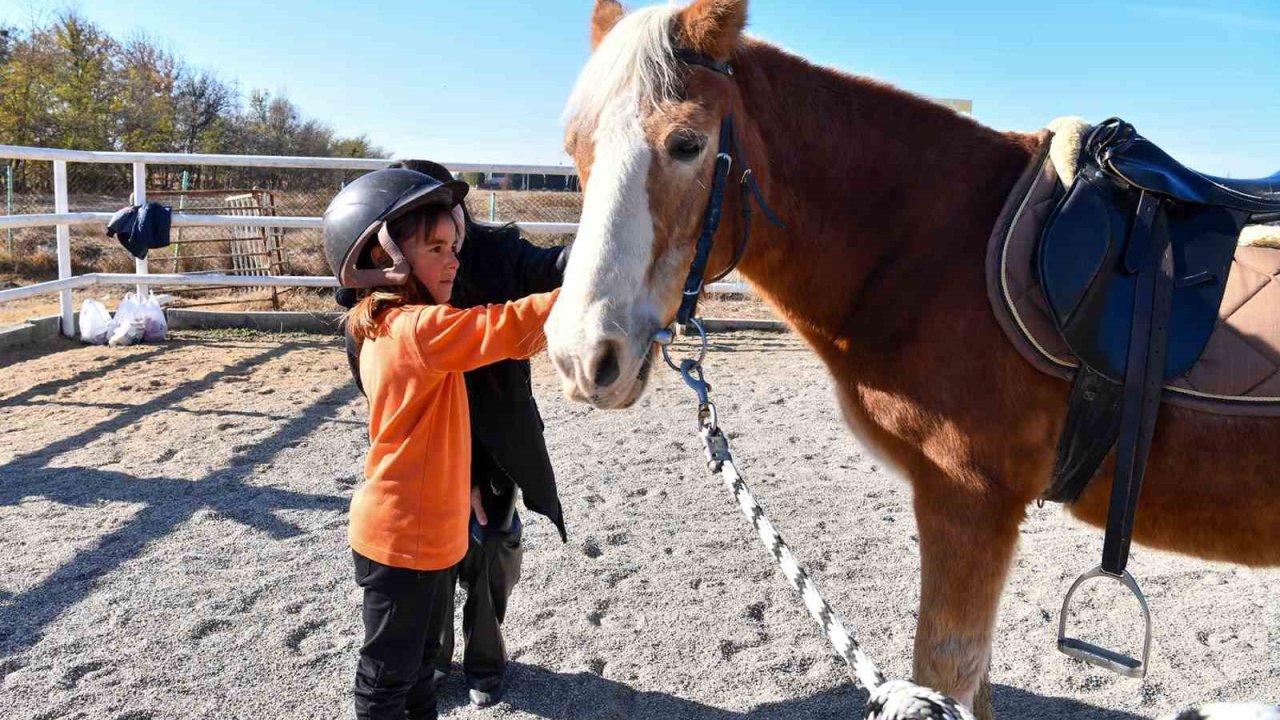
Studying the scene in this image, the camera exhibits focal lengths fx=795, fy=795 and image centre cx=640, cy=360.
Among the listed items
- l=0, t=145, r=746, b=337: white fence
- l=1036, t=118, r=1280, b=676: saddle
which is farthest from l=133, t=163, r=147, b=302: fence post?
l=1036, t=118, r=1280, b=676: saddle

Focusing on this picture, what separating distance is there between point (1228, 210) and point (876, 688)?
4.55 ft

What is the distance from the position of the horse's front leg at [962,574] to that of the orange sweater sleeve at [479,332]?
100 centimetres

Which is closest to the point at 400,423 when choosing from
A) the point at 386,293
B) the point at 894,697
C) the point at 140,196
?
the point at 386,293

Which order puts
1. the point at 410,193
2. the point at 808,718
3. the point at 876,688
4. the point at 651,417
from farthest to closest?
the point at 651,417 < the point at 808,718 < the point at 410,193 < the point at 876,688

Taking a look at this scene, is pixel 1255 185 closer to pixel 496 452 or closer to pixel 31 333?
pixel 496 452

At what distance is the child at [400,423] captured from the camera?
1.99m

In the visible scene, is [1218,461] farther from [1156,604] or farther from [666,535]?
[666,535]

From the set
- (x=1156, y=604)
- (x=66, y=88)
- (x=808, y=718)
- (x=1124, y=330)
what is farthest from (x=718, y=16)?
(x=66, y=88)

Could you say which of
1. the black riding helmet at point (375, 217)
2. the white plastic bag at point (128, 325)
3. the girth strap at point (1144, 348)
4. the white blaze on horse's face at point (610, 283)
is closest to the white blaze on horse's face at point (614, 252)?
the white blaze on horse's face at point (610, 283)

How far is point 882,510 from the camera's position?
4.40 metres

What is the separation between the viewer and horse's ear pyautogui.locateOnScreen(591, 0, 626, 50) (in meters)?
2.13

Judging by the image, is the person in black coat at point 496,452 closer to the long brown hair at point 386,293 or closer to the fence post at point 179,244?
the long brown hair at point 386,293

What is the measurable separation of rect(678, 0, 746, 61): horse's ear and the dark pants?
1462mm

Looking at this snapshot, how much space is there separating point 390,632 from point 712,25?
1.67m
